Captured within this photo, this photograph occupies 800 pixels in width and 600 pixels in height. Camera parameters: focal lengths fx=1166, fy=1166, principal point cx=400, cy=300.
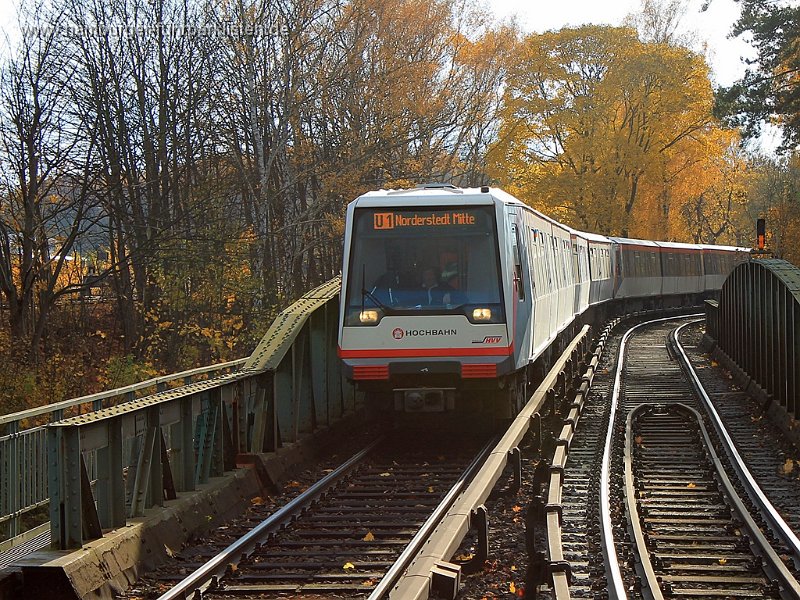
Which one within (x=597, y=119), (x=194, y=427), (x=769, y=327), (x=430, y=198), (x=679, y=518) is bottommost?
(x=679, y=518)

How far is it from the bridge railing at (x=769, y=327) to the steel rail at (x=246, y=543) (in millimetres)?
6408

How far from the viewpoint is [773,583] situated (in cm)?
766

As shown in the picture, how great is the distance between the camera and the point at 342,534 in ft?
29.7

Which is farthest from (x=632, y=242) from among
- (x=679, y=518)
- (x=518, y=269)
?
(x=679, y=518)

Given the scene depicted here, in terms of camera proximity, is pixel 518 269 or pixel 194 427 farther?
pixel 518 269

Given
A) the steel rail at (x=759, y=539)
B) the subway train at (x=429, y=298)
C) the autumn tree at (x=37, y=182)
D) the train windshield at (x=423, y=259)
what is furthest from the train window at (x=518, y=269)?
the autumn tree at (x=37, y=182)

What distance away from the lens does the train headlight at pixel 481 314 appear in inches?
513

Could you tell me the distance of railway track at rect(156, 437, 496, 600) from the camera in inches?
295

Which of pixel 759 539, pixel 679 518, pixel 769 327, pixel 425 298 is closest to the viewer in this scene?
pixel 759 539

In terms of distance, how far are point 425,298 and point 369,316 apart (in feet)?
2.17

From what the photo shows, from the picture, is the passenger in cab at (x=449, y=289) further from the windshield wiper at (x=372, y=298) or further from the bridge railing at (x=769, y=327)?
the bridge railing at (x=769, y=327)

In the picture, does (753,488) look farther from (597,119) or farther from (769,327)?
(597,119)

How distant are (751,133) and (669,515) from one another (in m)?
22.4

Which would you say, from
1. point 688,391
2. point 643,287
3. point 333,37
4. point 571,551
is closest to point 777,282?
point 688,391
